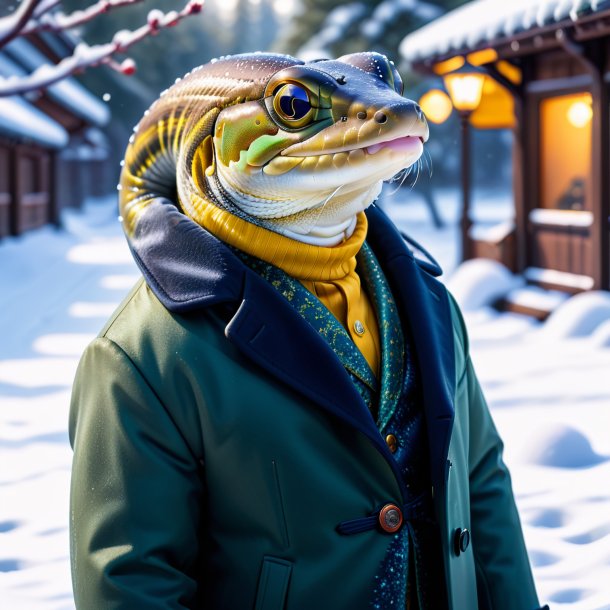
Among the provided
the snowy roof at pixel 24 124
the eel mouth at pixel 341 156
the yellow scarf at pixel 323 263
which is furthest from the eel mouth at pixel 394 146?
the snowy roof at pixel 24 124

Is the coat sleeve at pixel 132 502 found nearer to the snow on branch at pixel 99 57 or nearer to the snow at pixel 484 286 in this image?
the snow on branch at pixel 99 57

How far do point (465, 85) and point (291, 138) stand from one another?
9619 mm

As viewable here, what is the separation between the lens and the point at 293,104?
Answer: 5.38 feet

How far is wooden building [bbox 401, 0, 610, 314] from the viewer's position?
30.8 feet

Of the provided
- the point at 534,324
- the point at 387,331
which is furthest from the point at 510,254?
the point at 387,331

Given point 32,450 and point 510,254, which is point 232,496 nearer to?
point 32,450

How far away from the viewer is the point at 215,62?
1.83 m

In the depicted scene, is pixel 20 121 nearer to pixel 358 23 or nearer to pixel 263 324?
pixel 358 23

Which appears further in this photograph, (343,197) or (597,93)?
(597,93)

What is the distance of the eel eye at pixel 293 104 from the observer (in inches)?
64.5

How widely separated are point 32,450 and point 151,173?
15.3ft

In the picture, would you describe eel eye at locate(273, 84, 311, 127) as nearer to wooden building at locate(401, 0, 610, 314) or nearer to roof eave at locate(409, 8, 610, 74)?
roof eave at locate(409, 8, 610, 74)

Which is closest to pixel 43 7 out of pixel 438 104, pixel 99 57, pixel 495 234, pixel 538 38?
pixel 99 57

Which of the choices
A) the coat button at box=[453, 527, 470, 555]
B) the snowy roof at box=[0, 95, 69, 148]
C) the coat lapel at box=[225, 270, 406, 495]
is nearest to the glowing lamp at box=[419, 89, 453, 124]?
the snowy roof at box=[0, 95, 69, 148]
